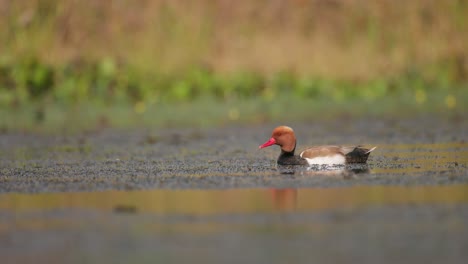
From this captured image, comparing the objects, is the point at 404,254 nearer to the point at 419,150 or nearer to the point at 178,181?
the point at 178,181

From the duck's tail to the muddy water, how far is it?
0.43 ft

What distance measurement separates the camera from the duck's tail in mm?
10016

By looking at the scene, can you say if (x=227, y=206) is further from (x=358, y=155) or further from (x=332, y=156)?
(x=358, y=155)

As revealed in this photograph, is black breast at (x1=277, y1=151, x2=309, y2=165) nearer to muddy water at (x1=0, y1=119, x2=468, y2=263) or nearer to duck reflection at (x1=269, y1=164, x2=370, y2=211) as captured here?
duck reflection at (x1=269, y1=164, x2=370, y2=211)

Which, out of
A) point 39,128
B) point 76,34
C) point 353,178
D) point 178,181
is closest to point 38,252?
point 178,181

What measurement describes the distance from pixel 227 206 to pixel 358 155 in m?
2.98

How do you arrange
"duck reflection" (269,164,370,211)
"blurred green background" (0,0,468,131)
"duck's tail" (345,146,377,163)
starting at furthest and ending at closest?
"blurred green background" (0,0,468,131)
"duck's tail" (345,146,377,163)
"duck reflection" (269,164,370,211)

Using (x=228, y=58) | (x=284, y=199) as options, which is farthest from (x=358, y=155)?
(x=228, y=58)

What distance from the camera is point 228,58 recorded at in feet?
59.6

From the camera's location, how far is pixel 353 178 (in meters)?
8.91


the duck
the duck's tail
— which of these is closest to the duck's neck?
the duck

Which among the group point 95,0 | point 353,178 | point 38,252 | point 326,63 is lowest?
point 38,252

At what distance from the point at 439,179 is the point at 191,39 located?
10230 millimetres

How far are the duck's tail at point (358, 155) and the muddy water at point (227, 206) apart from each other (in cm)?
13
